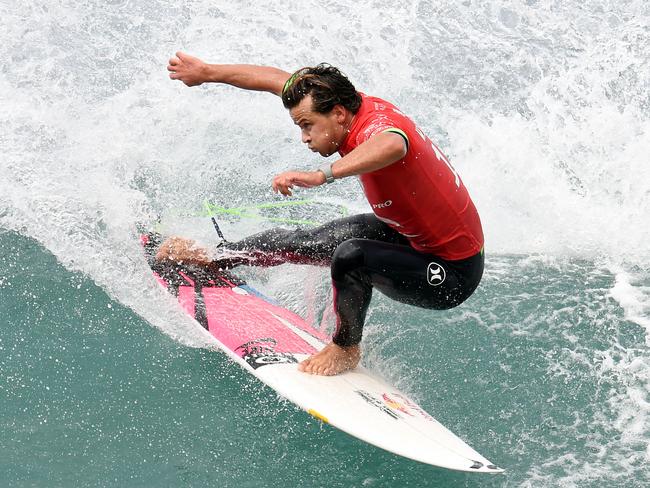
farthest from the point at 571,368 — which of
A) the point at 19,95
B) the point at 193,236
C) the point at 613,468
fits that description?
the point at 19,95

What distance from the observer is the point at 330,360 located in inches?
173

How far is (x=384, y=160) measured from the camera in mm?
3447

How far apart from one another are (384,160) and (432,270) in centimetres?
83

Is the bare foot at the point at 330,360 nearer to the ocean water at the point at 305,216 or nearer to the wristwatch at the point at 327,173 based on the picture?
the ocean water at the point at 305,216

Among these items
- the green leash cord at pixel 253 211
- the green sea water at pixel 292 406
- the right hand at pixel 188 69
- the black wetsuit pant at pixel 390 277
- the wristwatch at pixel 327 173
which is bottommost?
the green leash cord at pixel 253 211

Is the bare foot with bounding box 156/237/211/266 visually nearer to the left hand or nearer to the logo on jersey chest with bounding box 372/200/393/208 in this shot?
the logo on jersey chest with bounding box 372/200/393/208

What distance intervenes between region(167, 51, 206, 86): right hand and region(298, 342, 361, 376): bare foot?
1.62 m

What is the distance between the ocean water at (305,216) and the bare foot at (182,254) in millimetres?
159

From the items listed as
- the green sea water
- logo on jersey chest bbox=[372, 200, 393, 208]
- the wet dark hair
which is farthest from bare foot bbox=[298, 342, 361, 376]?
the wet dark hair

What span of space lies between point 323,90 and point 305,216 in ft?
10.7

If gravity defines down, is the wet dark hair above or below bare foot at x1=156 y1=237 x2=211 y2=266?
above

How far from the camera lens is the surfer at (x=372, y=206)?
3621 millimetres

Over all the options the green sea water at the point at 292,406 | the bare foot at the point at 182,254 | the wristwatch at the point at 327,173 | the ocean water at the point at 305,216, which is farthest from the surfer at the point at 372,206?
the bare foot at the point at 182,254

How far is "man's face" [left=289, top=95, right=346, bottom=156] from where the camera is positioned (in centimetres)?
373
